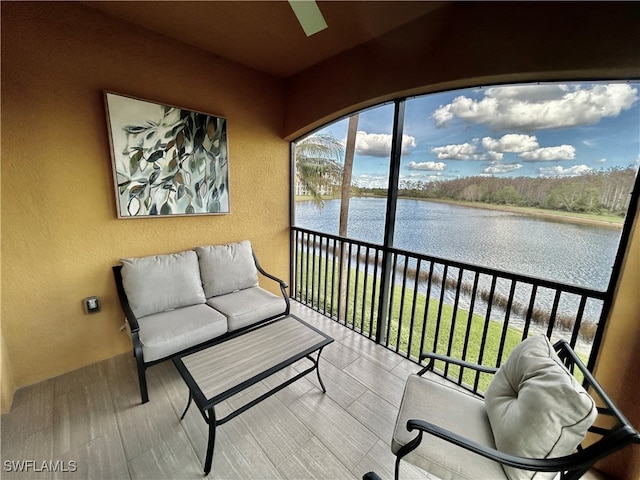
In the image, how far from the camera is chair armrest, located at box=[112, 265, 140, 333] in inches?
70.5

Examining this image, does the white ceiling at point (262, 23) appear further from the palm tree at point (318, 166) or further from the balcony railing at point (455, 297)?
the balcony railing at point (455, 297)

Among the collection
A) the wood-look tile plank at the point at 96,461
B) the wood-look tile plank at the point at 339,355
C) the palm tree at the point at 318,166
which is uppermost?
the palm tree at the point at 318,166

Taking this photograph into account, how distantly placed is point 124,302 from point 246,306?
96 centimetres

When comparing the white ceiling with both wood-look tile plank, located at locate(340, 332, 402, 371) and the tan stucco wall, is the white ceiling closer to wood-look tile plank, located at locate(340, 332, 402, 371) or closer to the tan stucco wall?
the tan stucco wall

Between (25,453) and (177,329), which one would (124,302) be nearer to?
(177,329)

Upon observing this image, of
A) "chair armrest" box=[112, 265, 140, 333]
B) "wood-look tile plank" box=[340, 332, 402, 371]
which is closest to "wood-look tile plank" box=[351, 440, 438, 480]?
"wood-look tile plank" box=[340, 332, 402, 371]

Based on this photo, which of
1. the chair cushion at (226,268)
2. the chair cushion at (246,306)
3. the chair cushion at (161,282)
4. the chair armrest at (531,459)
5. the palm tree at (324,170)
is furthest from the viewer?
the palm tree at (324,170)

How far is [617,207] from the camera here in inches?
55.1

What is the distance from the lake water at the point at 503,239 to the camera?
1504mm

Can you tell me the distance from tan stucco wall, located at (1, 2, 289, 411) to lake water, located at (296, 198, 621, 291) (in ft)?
7.22

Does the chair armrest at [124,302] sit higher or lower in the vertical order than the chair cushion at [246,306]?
higher

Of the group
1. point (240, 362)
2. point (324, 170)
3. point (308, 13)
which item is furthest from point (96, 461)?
point (324, 170)

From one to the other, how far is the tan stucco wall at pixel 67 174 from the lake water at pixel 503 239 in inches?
86.6

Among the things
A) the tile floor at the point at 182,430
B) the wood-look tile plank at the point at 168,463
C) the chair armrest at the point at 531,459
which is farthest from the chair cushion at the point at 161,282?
the chair armrest at the point at 531,459
